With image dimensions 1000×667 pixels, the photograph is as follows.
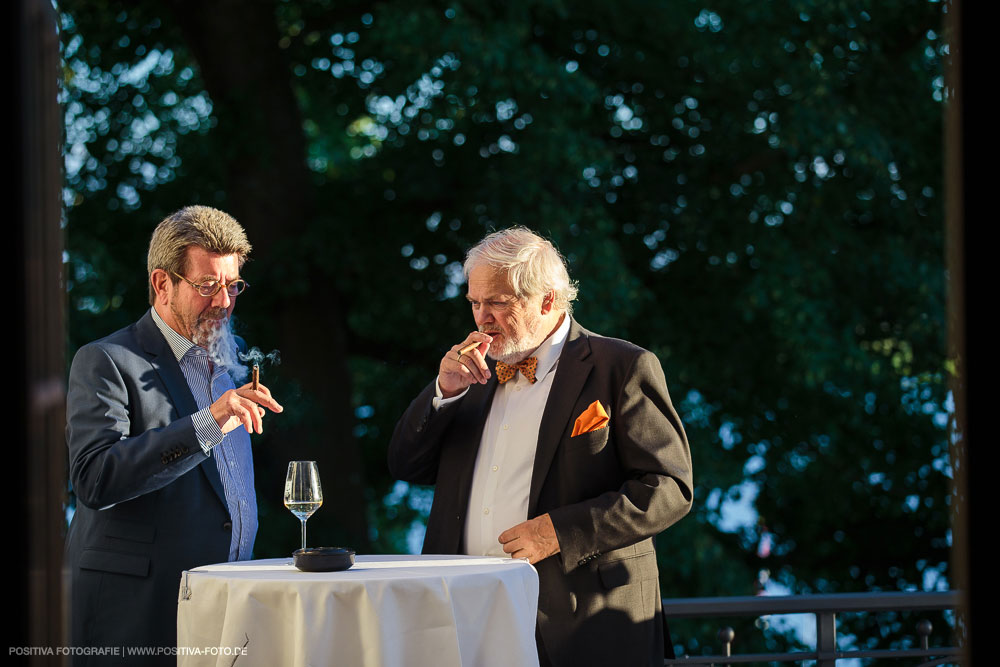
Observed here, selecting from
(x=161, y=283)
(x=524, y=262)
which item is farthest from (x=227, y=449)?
(x=524, y=262)

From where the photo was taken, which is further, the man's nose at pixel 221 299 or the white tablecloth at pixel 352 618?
the man's nose at pixel 221 299

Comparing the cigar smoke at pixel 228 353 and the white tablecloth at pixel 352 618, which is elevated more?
the cigar smoke at pixel 228 353

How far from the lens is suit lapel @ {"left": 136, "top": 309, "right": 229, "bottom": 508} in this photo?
324 centimetres

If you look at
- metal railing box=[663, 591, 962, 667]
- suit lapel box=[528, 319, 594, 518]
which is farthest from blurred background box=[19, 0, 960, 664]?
suit lapel box=[528, 319, 594, 518]

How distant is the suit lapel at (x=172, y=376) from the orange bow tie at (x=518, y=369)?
1.00m

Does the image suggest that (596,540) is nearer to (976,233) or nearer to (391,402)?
(976,233)

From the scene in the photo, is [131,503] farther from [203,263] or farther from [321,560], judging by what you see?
[203,263]

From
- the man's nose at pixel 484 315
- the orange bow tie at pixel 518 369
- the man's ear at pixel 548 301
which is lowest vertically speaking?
the orange bow tie at pixel 518 369

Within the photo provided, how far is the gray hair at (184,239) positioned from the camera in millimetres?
3332

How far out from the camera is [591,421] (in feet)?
11.2

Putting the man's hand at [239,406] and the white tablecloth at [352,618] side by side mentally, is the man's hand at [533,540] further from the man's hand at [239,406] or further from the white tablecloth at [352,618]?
the man's hand at [239,406]

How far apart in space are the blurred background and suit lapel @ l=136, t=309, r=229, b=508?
161 inches

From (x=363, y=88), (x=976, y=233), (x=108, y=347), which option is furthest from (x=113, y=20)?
(x=976, y=233)

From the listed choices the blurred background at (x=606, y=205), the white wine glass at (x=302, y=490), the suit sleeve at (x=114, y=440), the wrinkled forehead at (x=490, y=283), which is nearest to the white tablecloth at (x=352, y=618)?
the white wine glass at (x=302, y=490)
